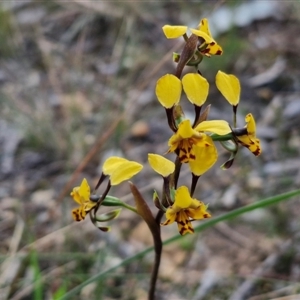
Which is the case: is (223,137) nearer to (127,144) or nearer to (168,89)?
(168,89)

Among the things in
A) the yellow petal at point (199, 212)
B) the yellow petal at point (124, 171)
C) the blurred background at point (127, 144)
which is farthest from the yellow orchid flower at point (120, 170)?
the blurred background at point (127, 144)

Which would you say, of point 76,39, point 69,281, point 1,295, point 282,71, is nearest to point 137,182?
point 69,281

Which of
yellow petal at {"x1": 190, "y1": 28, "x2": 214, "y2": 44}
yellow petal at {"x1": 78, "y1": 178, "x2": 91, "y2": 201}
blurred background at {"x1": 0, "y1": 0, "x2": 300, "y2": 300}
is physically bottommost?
yellow petal at {"x1": 78, "y1": 178, "x2": 91, "y2": 201}

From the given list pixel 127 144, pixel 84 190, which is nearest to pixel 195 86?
pixel 84 190

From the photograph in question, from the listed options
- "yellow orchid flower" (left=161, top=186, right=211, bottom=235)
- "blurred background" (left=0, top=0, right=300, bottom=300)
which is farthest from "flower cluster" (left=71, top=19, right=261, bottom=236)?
"blurred background" (left=0, top=0, right=300, bottom=300)

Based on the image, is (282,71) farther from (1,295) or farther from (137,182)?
(1,295)

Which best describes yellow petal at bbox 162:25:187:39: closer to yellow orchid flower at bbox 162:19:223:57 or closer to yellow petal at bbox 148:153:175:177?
yellow orchid flower at bbox 162:19:223:57

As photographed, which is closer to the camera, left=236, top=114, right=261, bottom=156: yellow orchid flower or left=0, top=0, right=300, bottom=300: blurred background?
left=236, top=114, right=261, bottom=156: yellow orchid flower
